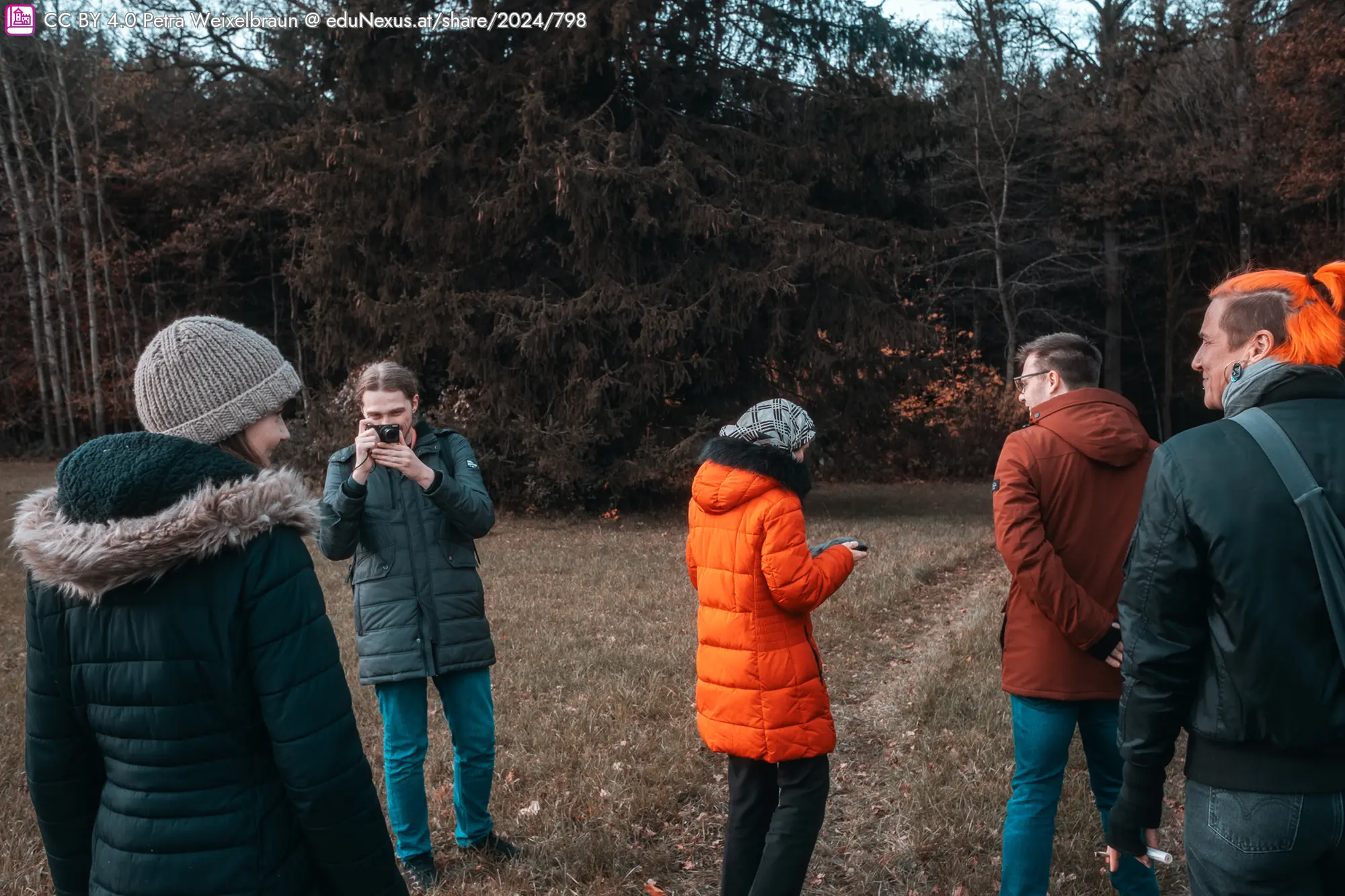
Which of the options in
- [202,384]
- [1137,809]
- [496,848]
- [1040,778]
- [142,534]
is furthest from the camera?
[496,848]

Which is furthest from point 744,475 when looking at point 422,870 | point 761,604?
point 422,870

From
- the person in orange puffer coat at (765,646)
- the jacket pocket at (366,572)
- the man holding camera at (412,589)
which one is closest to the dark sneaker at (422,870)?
the man holding camera at (412,589)

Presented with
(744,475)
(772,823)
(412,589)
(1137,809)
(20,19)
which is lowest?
(772,823)

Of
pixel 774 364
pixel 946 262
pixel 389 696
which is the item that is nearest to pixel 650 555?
pixel 774 364

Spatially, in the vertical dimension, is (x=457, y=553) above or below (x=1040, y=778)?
above

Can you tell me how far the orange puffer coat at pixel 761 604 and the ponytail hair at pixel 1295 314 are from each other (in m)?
1.38

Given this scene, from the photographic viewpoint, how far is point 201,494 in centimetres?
200

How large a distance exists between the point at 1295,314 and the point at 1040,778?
1.79 metres

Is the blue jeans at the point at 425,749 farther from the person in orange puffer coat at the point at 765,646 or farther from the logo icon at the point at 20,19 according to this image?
the logo icon at the point at 20,19

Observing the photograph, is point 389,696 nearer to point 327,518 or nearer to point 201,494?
point 327,518

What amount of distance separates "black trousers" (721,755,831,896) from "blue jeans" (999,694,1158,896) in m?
0.67

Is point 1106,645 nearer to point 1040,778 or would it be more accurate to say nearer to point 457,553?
point 1040,778

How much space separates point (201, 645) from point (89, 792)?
0.51 metres

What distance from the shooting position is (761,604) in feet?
11.1
